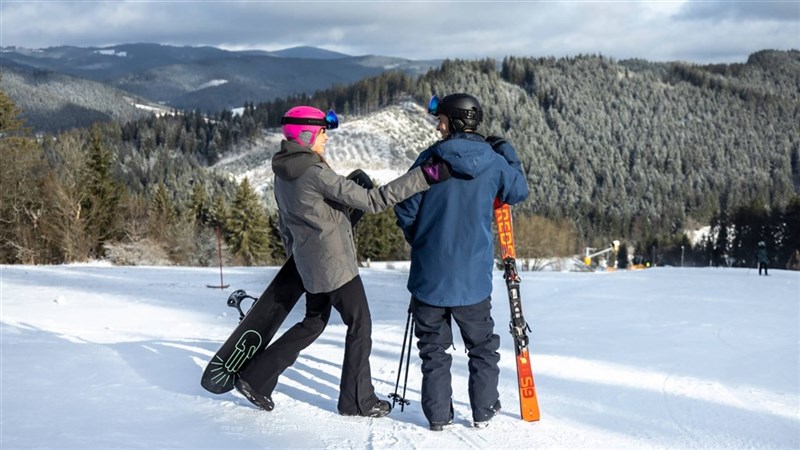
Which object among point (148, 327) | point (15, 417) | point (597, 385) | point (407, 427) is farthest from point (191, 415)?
point (148, 327)

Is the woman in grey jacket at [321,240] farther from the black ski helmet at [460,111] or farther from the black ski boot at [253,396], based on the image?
the black ski helmet at [460,111]

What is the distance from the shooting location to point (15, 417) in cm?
465

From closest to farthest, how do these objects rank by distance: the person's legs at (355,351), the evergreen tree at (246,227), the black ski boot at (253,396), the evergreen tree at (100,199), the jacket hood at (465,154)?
the jacket hood at (465,154) → the person's legs at (355,351) → the black ski boot at (253,396) → the evergreen tree at (100,199) → the evergreen tree at (246,227)

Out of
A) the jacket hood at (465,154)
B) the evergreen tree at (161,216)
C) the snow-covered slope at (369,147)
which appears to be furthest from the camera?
the snow-covered slope at (369,147)

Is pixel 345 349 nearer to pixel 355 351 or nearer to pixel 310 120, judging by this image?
pixel 355 351

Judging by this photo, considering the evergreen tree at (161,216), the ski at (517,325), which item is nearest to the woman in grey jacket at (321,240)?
the ski at (517,325)

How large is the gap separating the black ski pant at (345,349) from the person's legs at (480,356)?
2.18 ft

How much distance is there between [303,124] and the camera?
14.9 feet

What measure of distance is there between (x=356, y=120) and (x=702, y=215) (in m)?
92.0

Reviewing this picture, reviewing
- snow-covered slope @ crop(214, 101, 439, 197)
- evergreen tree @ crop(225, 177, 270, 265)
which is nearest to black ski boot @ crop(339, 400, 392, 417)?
evergreen tree @ crop(225, 177, 270, 265)

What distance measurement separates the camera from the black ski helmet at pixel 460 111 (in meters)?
4.41

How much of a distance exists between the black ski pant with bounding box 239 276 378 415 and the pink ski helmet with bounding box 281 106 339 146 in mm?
994

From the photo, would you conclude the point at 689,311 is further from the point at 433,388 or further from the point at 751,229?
the point at 751,229

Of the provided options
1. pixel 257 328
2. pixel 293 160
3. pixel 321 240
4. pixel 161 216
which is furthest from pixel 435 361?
pixel 161 216
